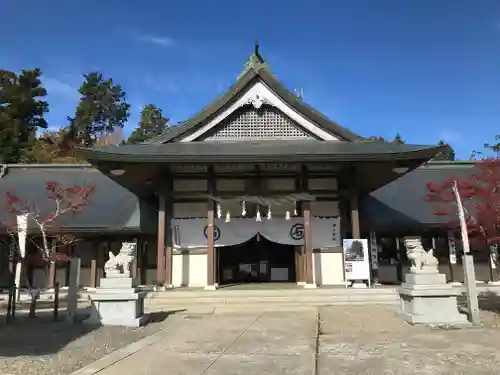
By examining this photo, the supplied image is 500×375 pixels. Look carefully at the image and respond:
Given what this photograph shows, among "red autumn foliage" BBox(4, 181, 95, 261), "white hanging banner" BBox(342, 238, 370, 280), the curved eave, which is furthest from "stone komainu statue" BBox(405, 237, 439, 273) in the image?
"red autumn foliage" BBox(4, 181, 95, 261)

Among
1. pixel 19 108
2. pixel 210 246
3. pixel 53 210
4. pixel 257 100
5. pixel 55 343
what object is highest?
pixel 19 108

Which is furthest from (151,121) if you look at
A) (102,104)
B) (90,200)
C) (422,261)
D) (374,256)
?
(422,261)

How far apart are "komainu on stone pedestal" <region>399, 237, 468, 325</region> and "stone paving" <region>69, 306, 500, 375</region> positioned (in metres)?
0.52

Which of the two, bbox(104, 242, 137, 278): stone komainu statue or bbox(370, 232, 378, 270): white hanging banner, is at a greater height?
bbox(370, 232, 378, 270): white hanging banner

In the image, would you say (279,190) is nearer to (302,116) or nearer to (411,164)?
A: (302,116)

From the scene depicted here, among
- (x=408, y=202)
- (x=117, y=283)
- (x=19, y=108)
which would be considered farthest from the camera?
(x=19, y=108)

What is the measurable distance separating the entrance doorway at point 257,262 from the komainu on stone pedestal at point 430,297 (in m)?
8.84

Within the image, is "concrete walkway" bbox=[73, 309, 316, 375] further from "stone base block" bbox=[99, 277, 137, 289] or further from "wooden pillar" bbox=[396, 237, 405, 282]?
"wooden pillar" bbox=[396, 237, 405, 282]

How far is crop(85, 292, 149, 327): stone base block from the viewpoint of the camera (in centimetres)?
979

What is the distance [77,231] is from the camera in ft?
57.5

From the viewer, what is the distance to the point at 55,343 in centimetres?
788

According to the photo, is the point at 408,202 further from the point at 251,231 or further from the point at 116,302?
the point at 116,302

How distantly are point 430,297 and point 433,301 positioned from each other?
10 cm

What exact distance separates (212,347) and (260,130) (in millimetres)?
11416
